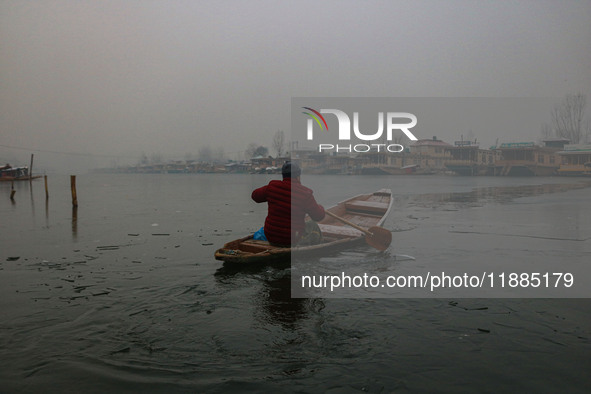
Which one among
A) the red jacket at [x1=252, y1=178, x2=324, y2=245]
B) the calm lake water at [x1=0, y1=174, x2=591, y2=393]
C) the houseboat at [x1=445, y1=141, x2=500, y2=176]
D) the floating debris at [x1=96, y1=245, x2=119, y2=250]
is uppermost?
the houseboat at [x1=445, y1=141, x2=500, y2=176]

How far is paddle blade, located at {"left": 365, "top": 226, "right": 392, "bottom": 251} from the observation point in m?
8.85

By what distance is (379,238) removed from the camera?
29.2 feet

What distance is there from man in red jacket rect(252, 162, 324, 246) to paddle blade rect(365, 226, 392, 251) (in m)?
2.12

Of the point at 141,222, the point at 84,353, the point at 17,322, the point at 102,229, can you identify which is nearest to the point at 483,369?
the point at 84,353

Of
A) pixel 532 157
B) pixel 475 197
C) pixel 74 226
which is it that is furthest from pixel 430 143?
pixel 74 226

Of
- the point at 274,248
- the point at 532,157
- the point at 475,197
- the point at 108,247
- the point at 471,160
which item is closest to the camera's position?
the point at 274,248

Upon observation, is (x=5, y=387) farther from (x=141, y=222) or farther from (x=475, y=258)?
(x=141, y=222)

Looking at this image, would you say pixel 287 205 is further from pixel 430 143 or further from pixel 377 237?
pixel 430 143

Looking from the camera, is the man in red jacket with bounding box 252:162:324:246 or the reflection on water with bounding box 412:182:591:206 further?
the reflection on water with bounding box 412:182:591:206

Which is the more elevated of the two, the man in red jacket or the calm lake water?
the man in red jacket

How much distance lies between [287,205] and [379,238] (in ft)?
9.62

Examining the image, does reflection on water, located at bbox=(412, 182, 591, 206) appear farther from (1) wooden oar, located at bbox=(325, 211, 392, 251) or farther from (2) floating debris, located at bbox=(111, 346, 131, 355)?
(2) floating debris, located at bbox=(111, 346, 131, 355)

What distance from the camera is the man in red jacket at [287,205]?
6.84 metres

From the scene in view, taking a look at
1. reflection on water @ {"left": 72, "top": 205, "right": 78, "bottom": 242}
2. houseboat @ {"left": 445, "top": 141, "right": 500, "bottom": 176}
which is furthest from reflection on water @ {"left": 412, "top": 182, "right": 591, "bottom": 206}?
houseboat @ {"left": 445, "top": 141, "right": 500, "bottom": 176}
